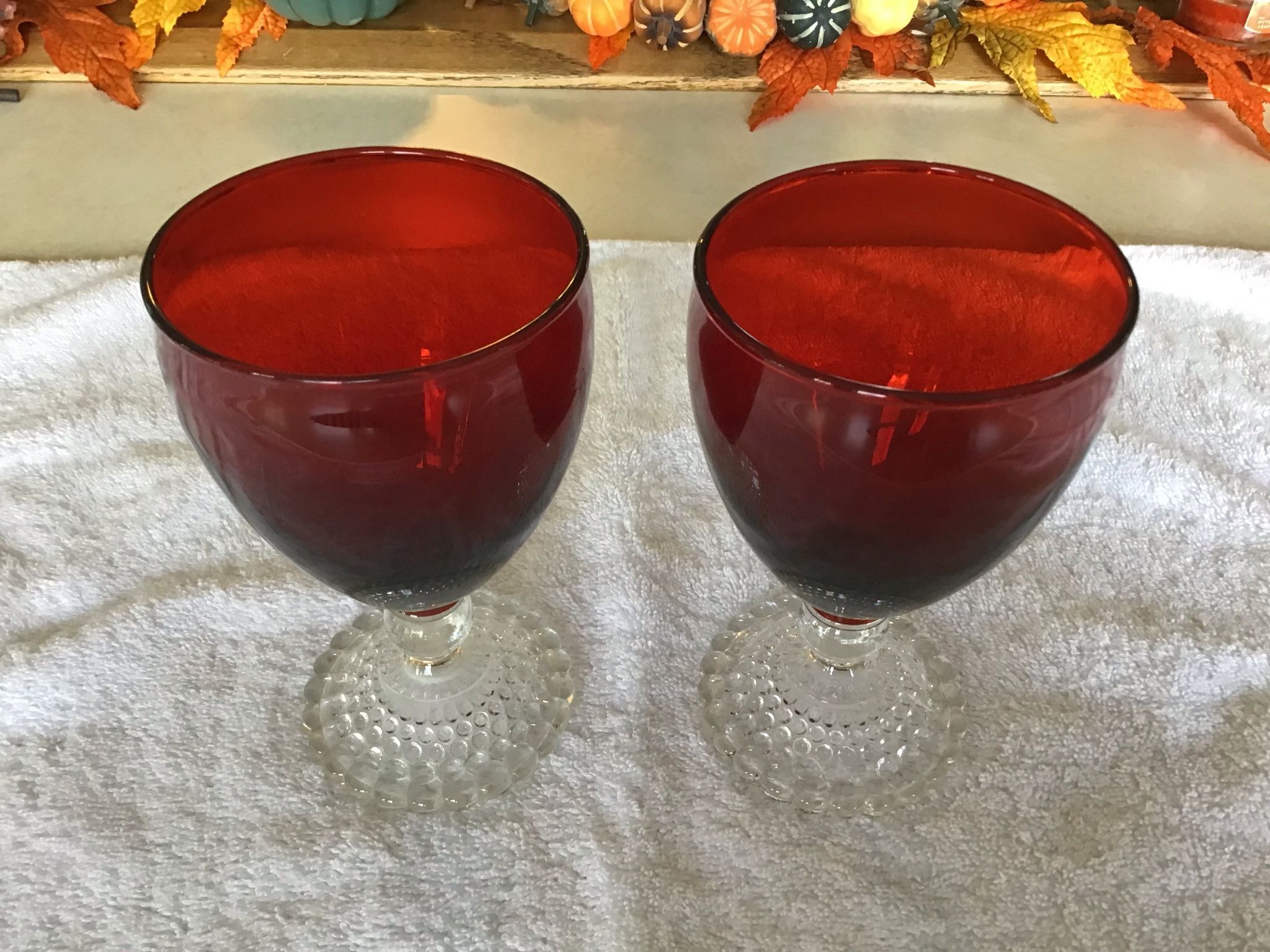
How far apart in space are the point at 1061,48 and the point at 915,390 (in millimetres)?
595

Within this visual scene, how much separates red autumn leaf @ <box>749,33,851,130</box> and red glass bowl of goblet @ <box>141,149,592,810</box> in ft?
1.58

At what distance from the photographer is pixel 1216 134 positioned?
711 mm

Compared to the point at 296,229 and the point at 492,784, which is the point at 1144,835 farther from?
the point at 296,229

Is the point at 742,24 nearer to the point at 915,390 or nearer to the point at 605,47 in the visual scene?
the point at 605,47

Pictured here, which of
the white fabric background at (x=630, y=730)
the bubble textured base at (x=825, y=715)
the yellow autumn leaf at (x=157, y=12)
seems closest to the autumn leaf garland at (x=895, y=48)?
the yellow autumn leaf at (x=157, y=12)

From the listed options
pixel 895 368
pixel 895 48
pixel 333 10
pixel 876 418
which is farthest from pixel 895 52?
pixel 876 418

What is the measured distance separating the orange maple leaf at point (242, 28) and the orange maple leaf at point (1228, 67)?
1.98 feet

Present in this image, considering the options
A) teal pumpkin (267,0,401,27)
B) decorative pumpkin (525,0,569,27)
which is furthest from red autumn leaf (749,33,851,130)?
teal pumpkin (267,0,401,27)

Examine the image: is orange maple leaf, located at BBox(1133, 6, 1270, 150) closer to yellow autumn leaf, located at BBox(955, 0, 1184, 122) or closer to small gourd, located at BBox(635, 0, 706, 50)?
yellow autumn leaf, located at BBox(955, 0, 1184, 122)

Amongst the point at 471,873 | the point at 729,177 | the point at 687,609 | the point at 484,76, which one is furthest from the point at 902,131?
the point at 471,873

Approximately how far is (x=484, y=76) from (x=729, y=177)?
20 cm

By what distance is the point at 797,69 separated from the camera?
75cm

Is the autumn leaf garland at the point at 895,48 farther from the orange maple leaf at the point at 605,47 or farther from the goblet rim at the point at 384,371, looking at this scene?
the goblet rim at the point at 384,371

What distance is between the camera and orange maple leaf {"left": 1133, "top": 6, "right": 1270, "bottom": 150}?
702 millimetres
